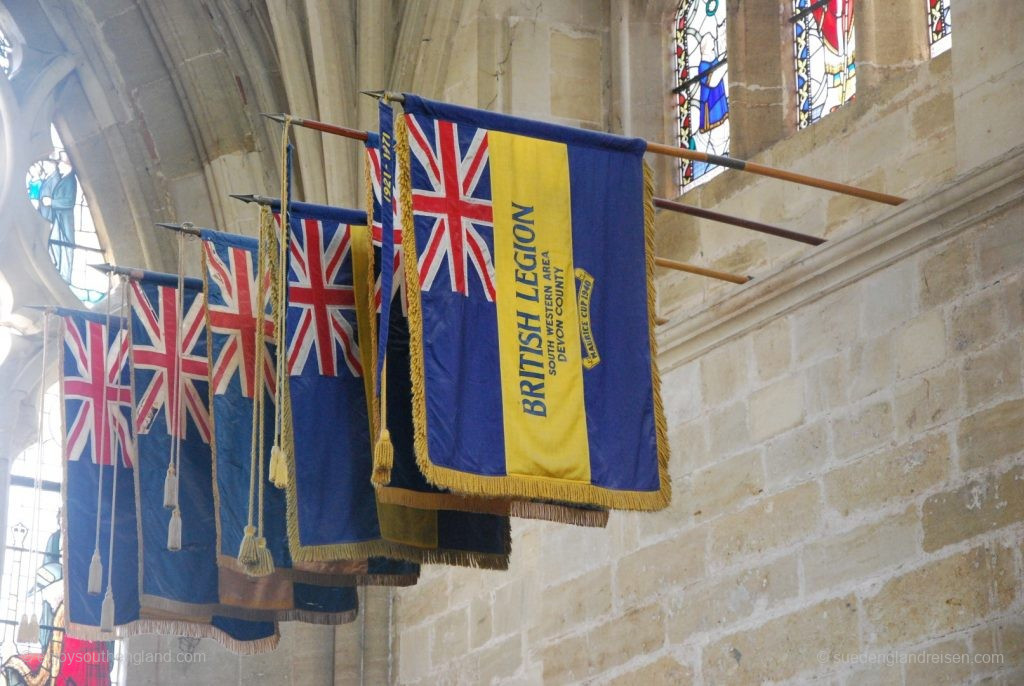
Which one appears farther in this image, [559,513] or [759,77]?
[759,77]

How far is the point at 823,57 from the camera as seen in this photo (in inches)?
421

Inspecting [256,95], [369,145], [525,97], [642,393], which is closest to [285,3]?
[256,95]

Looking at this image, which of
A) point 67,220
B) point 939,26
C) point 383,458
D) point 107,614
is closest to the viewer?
point 383,458

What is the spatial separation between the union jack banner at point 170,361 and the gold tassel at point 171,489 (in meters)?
0.28

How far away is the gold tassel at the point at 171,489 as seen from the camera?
935 cm

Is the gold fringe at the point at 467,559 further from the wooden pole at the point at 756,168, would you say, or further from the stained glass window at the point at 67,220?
the stained glass window at the point at 67,220

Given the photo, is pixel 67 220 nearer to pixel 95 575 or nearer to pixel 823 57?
pixel 95 575

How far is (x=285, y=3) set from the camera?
12609mm

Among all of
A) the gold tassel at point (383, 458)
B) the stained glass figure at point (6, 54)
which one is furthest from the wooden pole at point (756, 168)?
the stained glass figure at point (6, 54)

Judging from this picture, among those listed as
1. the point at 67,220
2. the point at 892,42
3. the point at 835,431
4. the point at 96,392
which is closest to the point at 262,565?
the point at 96,392

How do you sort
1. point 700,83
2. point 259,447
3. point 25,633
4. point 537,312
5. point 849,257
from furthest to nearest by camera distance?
point 700,83
point 25,633
point 849,257
point 259,447
point 537,312

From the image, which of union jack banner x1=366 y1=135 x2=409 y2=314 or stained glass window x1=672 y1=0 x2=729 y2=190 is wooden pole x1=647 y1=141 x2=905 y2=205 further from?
stained glass window x1=672 y1=0 x2=729 y2=190

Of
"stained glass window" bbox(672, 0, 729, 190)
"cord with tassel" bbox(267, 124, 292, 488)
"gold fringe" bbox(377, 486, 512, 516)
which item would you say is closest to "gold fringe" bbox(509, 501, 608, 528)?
"gold fringe" bbox(377, 486, 512, 516)

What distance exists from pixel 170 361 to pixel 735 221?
8.69ft
